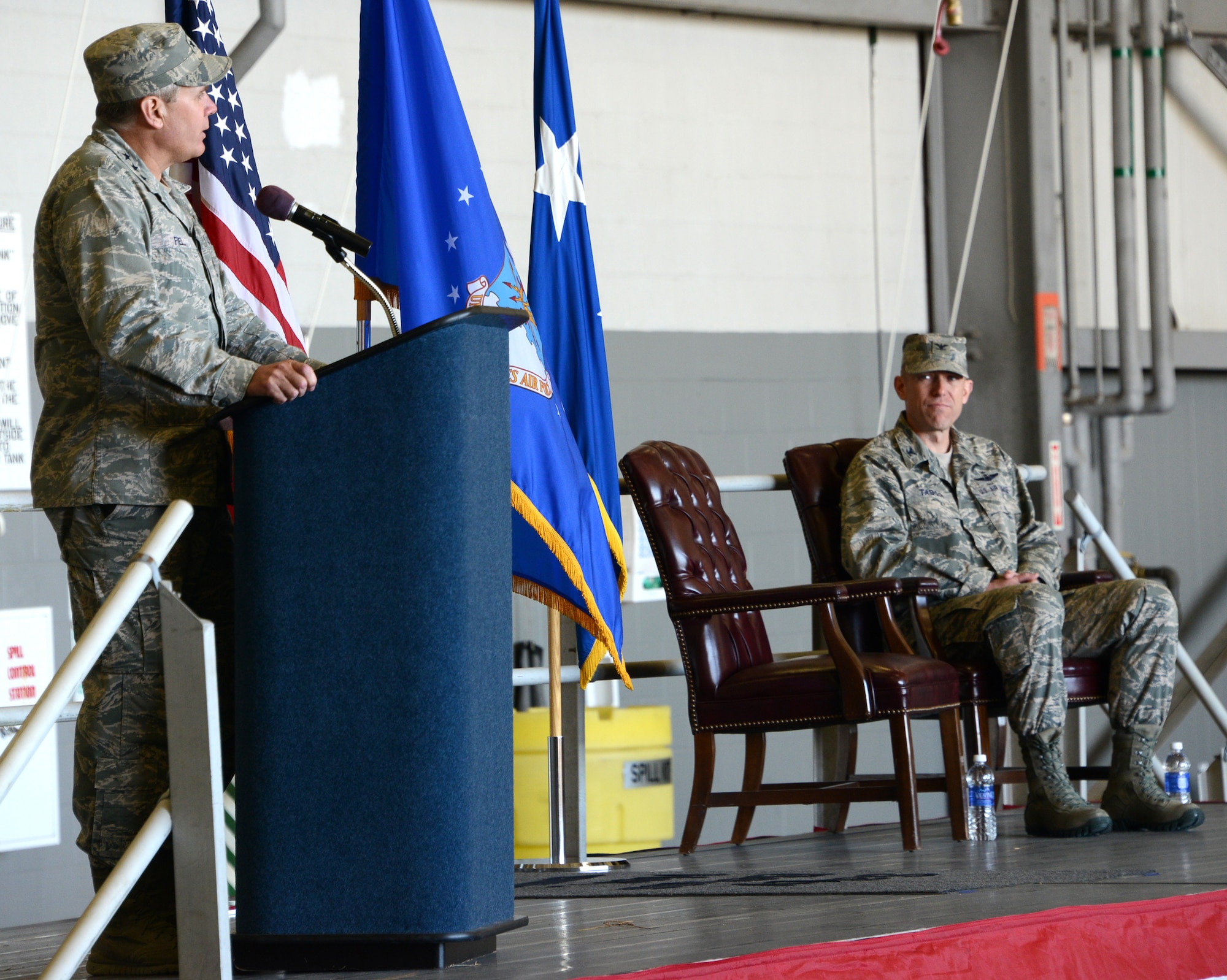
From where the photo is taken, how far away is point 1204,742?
7180 millimetres

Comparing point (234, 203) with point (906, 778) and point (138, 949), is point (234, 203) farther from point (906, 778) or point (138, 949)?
point (906, 778)

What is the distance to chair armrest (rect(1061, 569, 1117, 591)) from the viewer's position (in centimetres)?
409

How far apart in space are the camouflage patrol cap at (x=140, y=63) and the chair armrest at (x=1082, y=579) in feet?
9.01

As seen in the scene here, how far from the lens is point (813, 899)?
2.60 metres

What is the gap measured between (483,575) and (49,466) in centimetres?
62

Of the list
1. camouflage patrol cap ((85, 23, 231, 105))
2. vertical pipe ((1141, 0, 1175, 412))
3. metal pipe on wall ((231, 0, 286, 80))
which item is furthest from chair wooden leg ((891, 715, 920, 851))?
vertical pipe ((1141, 0, 1175, 412))

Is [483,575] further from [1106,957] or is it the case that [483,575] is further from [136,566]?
[1106,957]

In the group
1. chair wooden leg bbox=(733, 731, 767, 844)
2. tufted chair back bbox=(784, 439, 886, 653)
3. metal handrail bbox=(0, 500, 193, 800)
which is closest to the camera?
metal handrail bbox=(0, 500, 193, 800)

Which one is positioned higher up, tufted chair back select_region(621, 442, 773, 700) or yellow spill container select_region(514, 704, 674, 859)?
tufted chair back select_region(621, 442, 773, 700)

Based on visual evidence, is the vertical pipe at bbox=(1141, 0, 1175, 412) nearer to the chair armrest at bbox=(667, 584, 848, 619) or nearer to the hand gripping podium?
the chair armrest at bbox=(667, 584, 848, 619)

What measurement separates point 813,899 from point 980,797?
1.05 metres

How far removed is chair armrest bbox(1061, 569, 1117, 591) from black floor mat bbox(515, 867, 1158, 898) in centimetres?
137

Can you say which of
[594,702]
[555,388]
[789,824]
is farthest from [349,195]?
[789,824]

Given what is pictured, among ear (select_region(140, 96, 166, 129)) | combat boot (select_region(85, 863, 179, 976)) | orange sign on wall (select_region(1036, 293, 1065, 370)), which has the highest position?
orange sign on wall (select_region(1036, 293, 1065, 370))
